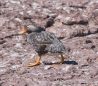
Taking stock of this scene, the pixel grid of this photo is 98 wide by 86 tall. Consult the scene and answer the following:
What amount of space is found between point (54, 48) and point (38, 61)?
0.60 m

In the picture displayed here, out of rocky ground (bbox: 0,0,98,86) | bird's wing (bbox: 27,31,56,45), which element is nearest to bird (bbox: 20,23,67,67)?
bird's wing (bbox: 27,31,56,45)

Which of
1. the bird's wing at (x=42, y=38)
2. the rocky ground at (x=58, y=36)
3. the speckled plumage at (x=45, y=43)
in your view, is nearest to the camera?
the rocky ground at (x=58, y=36)

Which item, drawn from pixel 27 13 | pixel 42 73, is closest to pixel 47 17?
pixel 27 13

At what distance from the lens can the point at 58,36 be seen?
11680 mm

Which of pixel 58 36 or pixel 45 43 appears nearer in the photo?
pixel 45 43

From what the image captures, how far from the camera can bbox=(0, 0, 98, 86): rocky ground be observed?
27.8ft

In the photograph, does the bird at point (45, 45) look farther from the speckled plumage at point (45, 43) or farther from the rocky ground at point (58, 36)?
the rocky ground at point (58, 36)

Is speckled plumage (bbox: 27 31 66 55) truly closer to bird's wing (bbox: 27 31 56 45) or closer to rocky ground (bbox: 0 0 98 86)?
bird's wing (bbox: 27 31 56 45)

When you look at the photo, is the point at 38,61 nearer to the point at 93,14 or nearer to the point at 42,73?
the point at 42,73

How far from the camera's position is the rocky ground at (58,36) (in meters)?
8.46

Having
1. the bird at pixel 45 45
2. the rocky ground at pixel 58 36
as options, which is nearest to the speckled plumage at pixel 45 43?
the bird at pixel 45 45

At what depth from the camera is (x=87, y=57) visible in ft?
31.9

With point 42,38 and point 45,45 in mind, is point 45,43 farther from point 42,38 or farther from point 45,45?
point 42,38

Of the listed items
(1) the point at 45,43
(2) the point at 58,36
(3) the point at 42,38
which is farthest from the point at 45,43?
(2) the point at 58,36
